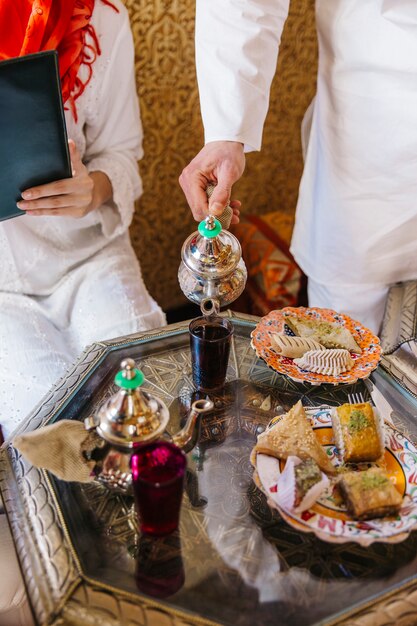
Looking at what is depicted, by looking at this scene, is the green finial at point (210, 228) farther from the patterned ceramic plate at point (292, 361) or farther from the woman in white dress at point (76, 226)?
the woman in white dress at point (76, 226)

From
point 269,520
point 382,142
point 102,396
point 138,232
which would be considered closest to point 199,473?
point 269,520

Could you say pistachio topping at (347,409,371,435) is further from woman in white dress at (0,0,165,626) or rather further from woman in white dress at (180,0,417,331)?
woman in white dress at (0,0,165,626)

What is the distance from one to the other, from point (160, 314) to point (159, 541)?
73cm

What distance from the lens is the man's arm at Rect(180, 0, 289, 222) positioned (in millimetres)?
1346

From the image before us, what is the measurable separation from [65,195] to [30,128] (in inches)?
8.5

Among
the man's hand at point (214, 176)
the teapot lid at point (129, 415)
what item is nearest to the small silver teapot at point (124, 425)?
the teapot lid at point (129, 415)

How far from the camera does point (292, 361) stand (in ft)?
3.66

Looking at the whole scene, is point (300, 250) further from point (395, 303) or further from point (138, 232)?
point (138, 232)

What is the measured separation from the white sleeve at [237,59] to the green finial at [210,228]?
414 millimetres

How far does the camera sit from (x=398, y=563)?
31.9 inches

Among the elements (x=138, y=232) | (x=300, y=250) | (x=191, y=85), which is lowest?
(x=138, y=232)

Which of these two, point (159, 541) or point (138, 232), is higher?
point (159, 541)

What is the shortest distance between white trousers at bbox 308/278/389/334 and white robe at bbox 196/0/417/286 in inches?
0.8

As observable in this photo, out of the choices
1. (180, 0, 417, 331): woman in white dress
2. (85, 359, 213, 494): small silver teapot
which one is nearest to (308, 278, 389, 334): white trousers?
(180, 0, 417, 331): woman in white dress
